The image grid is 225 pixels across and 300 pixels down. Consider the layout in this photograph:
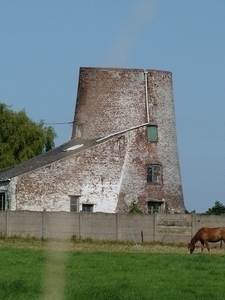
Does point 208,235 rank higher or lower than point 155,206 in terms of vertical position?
lower

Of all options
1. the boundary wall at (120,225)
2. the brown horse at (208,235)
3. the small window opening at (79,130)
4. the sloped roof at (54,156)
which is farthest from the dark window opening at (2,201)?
the brown horse at (208,235)

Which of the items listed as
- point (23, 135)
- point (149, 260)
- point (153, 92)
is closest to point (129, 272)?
point (149, 260)

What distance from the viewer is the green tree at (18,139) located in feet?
226

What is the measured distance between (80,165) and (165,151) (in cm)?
495

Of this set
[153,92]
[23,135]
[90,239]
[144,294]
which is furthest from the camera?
[23,135]

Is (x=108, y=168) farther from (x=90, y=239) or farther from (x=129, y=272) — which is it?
(x=129, y=272)

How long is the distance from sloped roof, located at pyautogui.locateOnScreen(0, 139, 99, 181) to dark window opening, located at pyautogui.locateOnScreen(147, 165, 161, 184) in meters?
3.27

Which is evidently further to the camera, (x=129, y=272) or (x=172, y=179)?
(x=172, y=179)

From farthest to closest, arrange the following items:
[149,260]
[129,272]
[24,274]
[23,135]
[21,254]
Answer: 1. [23,135]
2. [21,254]
3. [149,260]
4. [129,272]
5. [24,274]

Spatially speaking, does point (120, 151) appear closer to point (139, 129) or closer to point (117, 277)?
point (139, 129)

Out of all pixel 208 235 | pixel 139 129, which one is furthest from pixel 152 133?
pixel 208 235

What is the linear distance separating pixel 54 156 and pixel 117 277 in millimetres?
31755

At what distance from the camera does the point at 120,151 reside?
52438 millimetres

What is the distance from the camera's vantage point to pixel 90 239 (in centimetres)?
4444
